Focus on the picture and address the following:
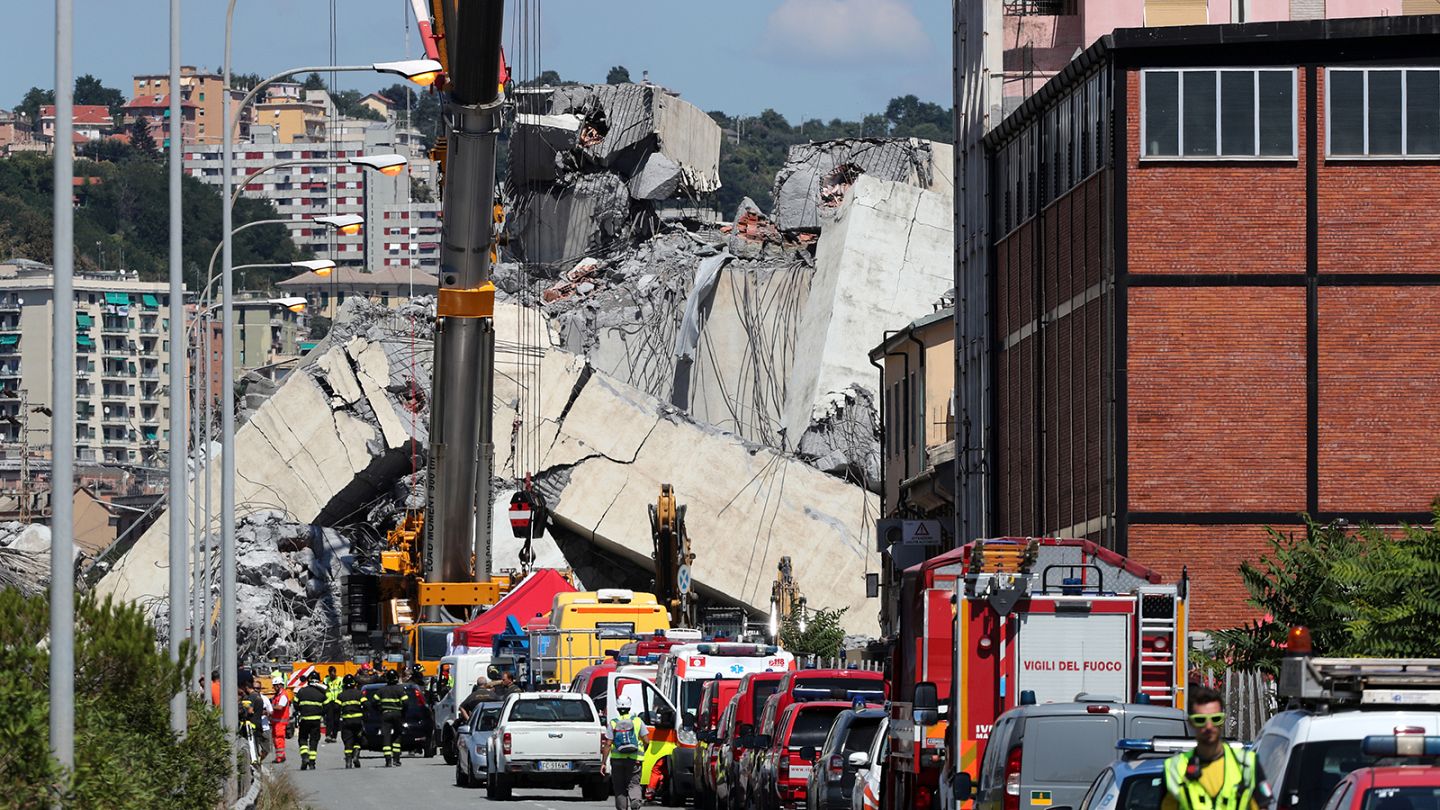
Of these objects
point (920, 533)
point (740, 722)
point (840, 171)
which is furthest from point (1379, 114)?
point (840, 171)

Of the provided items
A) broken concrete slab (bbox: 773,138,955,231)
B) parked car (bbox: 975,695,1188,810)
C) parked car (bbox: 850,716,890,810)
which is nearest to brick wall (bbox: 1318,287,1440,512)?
parked car (bbox: 850,716,890,810)

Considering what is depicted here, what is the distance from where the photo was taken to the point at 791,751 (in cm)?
2570

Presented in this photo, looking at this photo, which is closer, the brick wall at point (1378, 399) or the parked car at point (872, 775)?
the parked car at point (872, 775)

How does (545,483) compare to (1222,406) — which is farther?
(545,483)

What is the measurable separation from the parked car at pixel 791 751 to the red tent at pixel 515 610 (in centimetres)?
2377

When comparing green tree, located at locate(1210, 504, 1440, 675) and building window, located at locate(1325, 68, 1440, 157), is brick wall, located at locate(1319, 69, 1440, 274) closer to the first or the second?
building window, located at locate(1325, 68, 1440, 157)

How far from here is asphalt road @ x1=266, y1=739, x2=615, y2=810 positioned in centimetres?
3170

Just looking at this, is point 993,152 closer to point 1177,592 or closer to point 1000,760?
point 1177,592

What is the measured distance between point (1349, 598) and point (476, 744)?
16260mm

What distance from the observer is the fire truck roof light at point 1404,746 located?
11203mm

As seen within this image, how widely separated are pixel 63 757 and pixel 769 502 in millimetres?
65072

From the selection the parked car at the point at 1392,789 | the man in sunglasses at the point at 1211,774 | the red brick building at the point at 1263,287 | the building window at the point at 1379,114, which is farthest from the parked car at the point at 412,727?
the parked car at the point at 1392,789

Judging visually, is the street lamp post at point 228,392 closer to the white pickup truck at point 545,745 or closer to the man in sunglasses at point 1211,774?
the white pickup truck at point 545,745

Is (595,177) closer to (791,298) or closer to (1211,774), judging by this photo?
(791,298)
